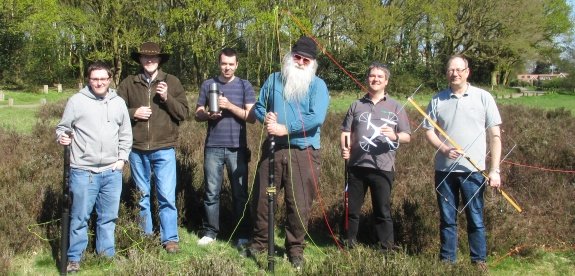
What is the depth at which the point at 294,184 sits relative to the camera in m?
4.66

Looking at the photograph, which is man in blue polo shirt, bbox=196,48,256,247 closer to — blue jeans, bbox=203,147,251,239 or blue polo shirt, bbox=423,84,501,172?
blue jeans, bbox=203,147,251,239

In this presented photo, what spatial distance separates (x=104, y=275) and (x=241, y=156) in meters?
1.67

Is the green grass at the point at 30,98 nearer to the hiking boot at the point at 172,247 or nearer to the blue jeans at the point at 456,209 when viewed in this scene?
the hiking boot at the point at 172,247

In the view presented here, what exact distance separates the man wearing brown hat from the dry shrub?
318mm

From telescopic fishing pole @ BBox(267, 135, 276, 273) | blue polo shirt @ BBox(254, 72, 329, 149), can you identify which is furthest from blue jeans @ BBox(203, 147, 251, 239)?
telescopic fishing pole @ BBox(267, 135, 276, 273)

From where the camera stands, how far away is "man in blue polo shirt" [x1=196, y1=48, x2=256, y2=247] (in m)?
5.19

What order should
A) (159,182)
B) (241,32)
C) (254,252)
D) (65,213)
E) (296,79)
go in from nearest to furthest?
1. (65,213)
2. (296,79)
3. (254,252)
4. (159,182)
5. (241,32)

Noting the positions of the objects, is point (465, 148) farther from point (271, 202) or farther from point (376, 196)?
point (271, 202)

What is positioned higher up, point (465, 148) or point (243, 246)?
point (465, 148)

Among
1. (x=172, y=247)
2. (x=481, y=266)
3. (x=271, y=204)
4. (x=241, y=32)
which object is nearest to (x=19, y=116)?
(x=172, y=247)

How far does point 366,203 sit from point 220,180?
1827 millimetres

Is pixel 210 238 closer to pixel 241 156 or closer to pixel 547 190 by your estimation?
pixel 241 156

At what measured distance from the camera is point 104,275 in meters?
4.33

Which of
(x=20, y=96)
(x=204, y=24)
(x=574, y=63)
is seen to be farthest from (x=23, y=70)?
(x=574, y=63)
